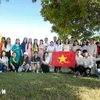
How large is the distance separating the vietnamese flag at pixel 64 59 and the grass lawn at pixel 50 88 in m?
2.50

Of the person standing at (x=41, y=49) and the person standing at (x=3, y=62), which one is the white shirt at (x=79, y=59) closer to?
the person standing at (x=41, y=49)

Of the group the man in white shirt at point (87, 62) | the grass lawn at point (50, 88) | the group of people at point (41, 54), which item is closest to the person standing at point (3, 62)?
the group of people at point (41, 54)

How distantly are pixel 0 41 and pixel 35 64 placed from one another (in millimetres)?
2356

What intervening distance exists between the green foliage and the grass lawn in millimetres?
5182

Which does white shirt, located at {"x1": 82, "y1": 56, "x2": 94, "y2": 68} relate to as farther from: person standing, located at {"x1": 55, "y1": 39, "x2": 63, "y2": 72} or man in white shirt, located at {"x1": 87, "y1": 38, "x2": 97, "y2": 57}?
person standing, located at {"x1": 55, "y1": 39, "x2": 63, "y2": 72}

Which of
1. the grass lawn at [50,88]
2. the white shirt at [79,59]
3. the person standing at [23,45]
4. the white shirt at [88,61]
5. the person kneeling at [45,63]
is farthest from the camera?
the person standing at [23,45]

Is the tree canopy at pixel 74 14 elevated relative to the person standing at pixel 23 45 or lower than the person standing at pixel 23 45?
elevated

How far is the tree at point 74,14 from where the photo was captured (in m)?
14.4

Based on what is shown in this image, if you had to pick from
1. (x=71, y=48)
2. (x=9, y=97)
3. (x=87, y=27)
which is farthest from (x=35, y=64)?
(x=87, y=27)

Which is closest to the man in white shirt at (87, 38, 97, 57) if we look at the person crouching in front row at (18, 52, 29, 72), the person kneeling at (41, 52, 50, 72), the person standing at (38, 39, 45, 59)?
the person kneeling at (41, 52, 50, 72)

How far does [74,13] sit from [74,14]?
0.11 m

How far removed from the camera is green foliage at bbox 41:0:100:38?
47.4ft

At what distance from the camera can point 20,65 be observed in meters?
13.7

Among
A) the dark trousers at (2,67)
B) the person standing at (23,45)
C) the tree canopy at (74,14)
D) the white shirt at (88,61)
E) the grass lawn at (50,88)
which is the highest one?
the tree canopy at (74,14)
